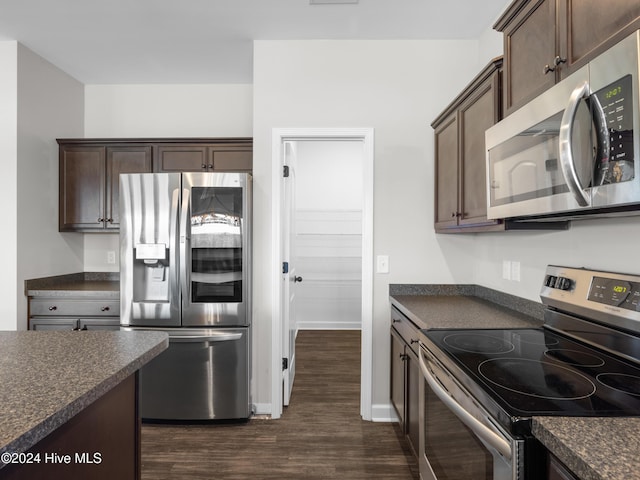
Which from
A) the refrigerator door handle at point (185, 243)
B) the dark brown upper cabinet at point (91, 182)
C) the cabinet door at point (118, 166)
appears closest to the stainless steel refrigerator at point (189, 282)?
the refrigerator door handle at point (185, 243)

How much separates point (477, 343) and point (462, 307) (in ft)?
2.58

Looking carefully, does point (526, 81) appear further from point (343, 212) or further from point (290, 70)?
point (343, 212)

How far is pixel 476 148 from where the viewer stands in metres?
1.94

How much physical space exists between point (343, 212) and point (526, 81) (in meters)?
3.78

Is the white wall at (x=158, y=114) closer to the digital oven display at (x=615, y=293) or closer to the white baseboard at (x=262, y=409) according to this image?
the white baseboard at (x=262, y=409)

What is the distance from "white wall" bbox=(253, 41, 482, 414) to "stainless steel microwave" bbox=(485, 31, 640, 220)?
4.34 ft

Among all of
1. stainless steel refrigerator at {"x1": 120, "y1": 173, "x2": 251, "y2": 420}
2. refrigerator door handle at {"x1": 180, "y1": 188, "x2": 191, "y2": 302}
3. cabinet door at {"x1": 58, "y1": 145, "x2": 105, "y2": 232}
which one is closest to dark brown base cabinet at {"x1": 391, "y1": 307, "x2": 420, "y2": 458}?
stainless steel refrigerator at {"x1": 120, "y1": 173, "x2": 251, "y2": 420}

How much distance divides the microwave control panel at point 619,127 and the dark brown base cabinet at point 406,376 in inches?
47.4

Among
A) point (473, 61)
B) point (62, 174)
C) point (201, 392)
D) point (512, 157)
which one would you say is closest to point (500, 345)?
point (512, 157)

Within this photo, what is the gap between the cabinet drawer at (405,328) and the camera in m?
1.98

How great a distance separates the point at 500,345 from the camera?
144cm

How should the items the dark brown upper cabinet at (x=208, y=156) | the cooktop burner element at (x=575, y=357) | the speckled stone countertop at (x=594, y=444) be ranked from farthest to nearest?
1. the dark brown upper cabinet at (x=208, y=156)
2. the cooktop burner element at (x=575, y=357)
3. the speckled stone countertop at (x=594, y=444)

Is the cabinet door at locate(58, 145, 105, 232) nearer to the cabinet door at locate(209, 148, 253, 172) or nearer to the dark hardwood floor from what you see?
the cabinet door at locate(209, 148, 253, 172)

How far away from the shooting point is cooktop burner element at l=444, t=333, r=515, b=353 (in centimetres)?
139
